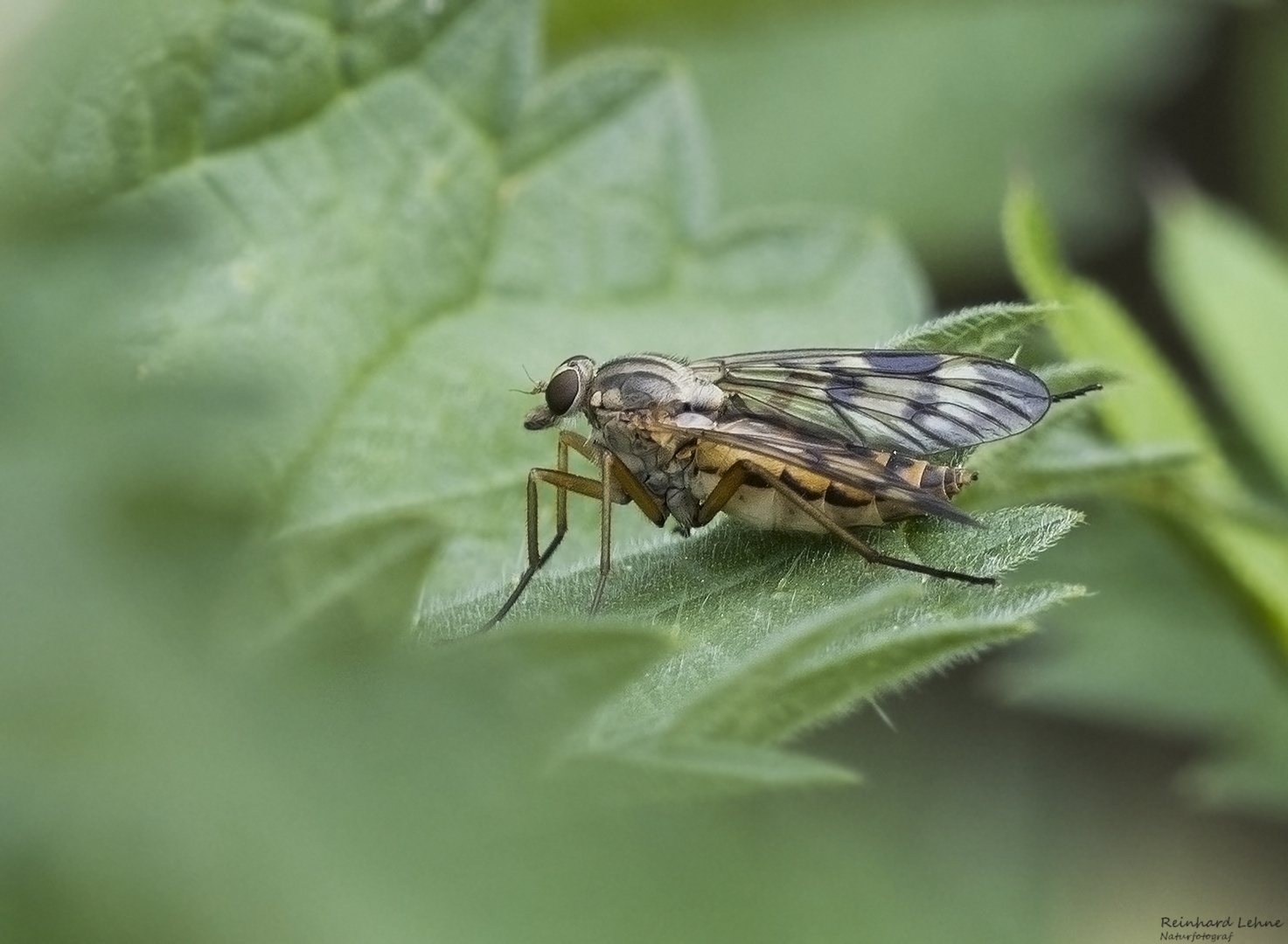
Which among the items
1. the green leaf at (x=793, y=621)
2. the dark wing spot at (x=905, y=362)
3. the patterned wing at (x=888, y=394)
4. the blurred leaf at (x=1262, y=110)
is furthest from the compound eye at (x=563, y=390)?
the blurred leaf at (x=1262, y=110)

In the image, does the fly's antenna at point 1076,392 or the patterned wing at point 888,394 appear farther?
the patterned wing at point 888,394

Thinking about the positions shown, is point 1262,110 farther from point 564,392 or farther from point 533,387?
point 564,392

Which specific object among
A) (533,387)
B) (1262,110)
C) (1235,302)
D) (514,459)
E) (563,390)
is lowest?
(1262,110)

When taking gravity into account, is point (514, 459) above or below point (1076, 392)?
below

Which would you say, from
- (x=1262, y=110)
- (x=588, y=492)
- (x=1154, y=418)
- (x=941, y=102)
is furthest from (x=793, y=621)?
(x=1262, y=110)

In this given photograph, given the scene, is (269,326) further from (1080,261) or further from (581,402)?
(1080,261)

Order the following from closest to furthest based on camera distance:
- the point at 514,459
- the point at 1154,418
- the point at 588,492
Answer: the point at 588,492 < the point at 514,459 < the point at 1154,418

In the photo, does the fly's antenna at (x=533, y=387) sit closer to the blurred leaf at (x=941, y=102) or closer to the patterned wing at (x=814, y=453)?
the patterned wing at (x=814, y=453)
